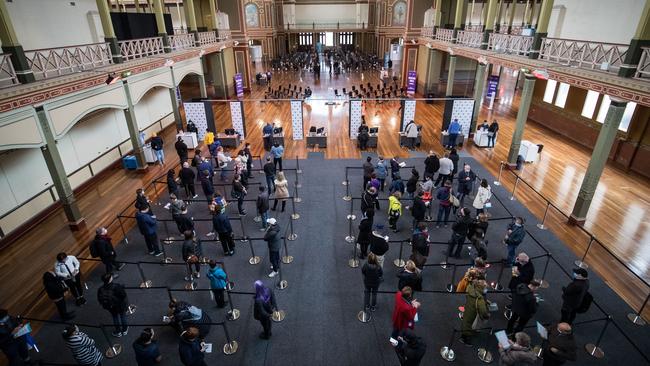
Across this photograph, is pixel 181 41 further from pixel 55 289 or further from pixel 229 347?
pixel 229 347

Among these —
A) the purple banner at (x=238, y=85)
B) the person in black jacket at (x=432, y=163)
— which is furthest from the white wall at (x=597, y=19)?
the purple banner at (x=238, y=85)

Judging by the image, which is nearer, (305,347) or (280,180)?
(305,347)

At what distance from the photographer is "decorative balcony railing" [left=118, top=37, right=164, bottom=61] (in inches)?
533

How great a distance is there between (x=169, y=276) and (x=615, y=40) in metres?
17.2

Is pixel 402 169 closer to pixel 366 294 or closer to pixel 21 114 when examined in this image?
pixel 366 294

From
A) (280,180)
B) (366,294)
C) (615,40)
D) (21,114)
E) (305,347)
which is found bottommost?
(305,347)

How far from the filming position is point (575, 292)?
6.42 metres

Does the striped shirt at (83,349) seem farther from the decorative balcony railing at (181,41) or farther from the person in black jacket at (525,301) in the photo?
the decorative balcony railing at (181,41)

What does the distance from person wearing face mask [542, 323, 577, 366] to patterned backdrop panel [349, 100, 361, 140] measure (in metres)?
13.3

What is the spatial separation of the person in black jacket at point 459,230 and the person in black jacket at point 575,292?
94.7 inches

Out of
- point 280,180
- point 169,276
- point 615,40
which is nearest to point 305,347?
point 169,276

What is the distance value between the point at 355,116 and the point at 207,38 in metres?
11.8

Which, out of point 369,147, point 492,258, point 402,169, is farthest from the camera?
point 369,147

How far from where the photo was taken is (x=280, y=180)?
10.7 meters
